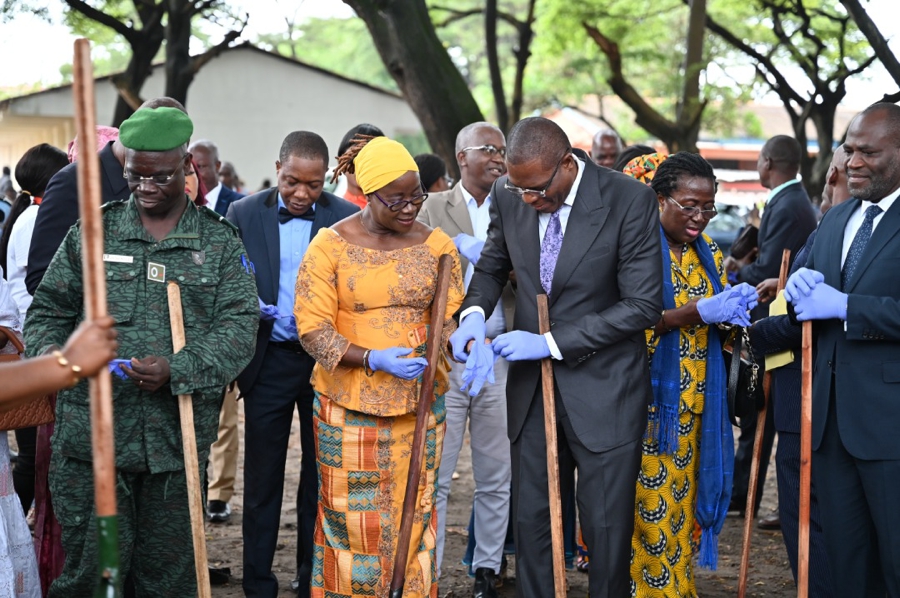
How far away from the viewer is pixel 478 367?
433cm

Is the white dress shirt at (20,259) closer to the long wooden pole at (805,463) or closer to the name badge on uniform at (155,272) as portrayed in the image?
the name badge on uniform at (155,272)

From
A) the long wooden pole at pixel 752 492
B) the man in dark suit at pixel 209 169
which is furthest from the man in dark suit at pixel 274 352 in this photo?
the long wooden pole at pixel 752 492

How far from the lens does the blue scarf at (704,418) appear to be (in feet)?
16.3

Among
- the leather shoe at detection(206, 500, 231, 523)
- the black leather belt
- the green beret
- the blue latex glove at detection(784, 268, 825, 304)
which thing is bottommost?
the leather shoe at detection(206, 500, 231, 523)

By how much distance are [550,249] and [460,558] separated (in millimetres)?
2659

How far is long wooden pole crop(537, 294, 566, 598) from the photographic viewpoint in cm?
428

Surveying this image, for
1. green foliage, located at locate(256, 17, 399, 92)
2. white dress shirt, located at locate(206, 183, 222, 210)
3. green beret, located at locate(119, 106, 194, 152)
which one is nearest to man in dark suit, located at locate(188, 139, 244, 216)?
white dress shirt, located at locate(206, 183, 222, 210)

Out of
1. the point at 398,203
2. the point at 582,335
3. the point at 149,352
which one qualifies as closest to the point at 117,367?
the point at 149,352

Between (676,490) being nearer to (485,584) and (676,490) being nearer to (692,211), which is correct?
(485,584)

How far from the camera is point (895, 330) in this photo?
3.97 meters

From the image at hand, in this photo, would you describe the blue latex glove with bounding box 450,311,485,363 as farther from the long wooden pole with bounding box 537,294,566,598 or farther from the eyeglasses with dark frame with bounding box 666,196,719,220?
the eyeglasses with dark frame with bounding box 666,196,719,220

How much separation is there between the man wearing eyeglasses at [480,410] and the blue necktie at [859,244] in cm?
181

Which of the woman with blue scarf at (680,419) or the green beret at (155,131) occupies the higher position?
the green beret at (155,131)

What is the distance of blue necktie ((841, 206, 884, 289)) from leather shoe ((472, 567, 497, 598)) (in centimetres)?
238
